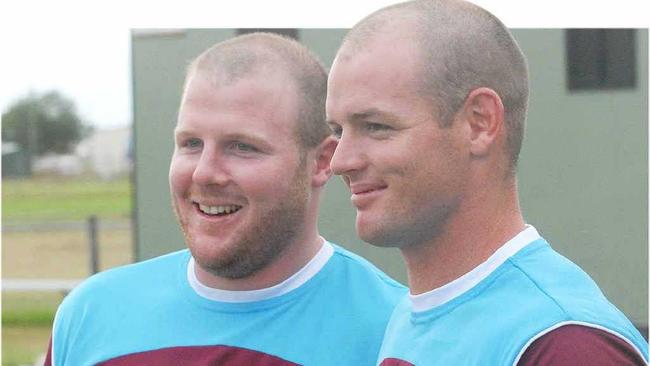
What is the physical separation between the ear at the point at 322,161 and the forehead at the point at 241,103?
0.10 m

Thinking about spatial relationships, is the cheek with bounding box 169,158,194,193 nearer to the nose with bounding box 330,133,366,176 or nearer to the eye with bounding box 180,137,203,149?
the eye with bounding box 180,137,203,149

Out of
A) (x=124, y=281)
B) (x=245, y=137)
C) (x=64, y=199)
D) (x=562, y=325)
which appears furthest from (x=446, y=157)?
(x=64, y=199)

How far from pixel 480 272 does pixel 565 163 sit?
2.39 meters

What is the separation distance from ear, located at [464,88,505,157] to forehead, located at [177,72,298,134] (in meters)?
0.54

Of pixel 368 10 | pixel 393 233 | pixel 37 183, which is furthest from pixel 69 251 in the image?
pixel 393 233

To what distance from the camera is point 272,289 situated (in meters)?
2.11

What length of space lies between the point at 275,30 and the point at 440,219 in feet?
4.32

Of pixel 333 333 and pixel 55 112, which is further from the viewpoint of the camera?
pixel 55 112

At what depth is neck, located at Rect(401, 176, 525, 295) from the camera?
167 cm

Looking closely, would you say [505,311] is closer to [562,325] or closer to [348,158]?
[562,325]

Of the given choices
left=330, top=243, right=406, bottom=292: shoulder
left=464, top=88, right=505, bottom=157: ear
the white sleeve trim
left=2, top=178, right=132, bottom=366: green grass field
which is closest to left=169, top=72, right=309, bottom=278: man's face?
left=330, top=243, right=406, bottom=292: shoulder

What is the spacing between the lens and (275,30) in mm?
2846

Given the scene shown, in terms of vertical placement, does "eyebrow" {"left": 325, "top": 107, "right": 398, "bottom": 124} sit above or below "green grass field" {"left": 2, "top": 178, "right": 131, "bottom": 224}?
A: above

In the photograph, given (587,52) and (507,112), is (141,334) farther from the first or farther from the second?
(587,52)
